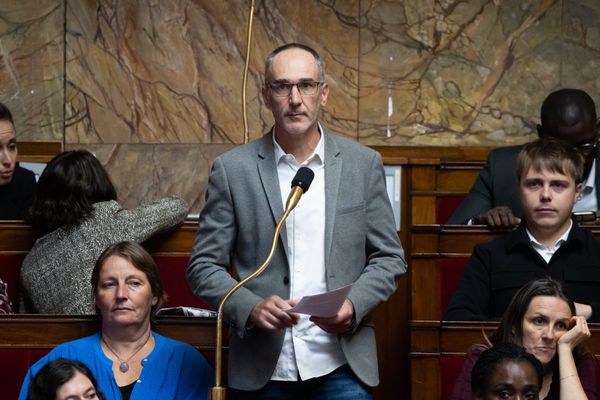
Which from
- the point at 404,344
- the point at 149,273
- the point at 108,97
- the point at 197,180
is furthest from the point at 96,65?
the point at 149,273

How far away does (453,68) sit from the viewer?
586 cm

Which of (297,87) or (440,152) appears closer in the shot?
(297,87)

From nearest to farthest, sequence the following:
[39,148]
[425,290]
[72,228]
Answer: [425,290] < [72,228] < [39,148]

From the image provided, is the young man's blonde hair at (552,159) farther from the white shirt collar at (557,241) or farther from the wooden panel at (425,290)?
the wooden panel at (425,290)

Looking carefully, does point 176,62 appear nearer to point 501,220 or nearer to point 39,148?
point 39,148

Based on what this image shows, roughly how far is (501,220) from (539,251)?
1.19ft

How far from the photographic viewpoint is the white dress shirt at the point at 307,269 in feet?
9.67

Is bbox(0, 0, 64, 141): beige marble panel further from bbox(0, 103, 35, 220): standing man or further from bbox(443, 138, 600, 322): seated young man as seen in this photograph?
bbox(443, 138, 600, 322): seated young man

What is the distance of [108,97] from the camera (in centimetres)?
587

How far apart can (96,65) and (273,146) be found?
2.90 metres

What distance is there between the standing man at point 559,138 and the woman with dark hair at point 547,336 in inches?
38.1

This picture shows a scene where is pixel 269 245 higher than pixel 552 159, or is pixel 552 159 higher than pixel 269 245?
pixel 552 159

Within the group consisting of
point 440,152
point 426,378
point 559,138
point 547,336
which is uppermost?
point 440,152

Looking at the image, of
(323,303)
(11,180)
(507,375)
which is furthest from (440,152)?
(323,303)
